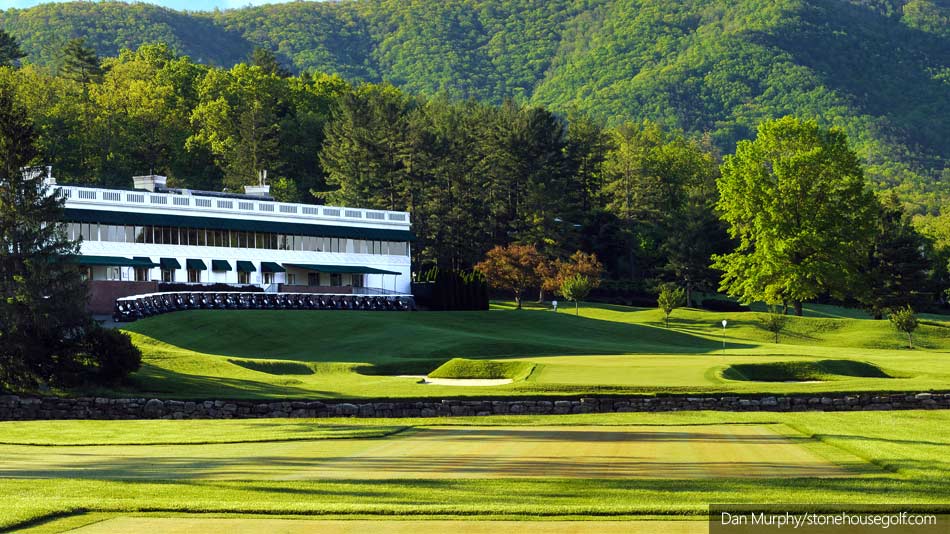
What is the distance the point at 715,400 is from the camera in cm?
3506

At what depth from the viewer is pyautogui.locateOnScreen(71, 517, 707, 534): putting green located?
522 inches

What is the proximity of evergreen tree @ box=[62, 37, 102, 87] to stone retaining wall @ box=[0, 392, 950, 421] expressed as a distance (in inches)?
4912

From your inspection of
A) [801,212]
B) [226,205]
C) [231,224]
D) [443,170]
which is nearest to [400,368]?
[231,224]

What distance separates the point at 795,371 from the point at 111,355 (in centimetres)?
2441

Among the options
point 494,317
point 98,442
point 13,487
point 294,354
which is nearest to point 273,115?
point 494,317

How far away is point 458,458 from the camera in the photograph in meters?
20.3

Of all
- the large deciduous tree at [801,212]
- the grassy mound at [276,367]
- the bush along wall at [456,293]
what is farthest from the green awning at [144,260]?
the large deciduous tree at [801,212]

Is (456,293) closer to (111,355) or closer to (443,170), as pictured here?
(443,170)

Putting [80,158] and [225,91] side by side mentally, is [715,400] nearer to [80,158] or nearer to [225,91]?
[80,158]

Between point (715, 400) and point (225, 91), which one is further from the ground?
point (225, 91)

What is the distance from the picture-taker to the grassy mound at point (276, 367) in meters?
46.6

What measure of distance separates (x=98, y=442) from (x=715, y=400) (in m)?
18.2

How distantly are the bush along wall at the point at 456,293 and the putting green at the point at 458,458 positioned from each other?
55.3m

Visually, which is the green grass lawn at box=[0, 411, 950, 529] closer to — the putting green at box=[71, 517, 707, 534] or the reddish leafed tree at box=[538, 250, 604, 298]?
the putting green at box=[71, 517, 707, 534]
